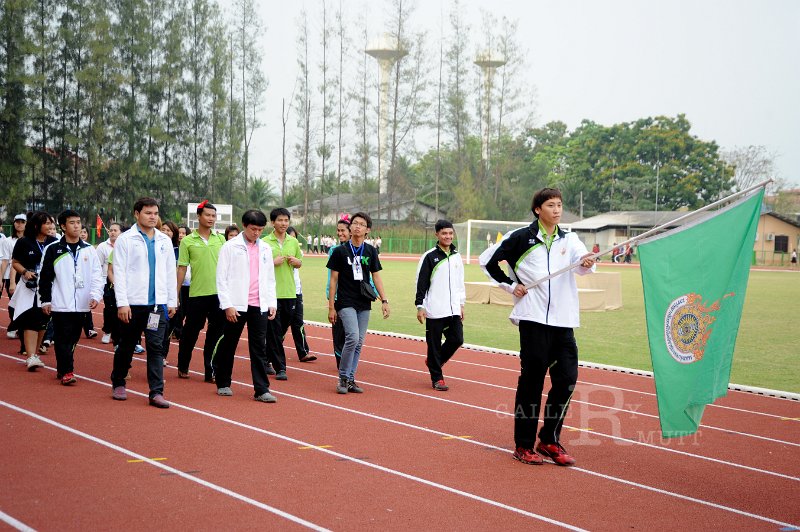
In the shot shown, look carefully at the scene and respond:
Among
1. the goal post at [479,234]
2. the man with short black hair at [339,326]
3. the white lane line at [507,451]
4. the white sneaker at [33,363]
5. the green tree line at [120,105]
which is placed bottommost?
the white lane line at [507,451]

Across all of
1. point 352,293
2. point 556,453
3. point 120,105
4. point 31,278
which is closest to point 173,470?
point 556,453

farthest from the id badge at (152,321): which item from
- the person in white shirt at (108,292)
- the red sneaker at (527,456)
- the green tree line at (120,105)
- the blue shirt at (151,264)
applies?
the green tree line at (120,105)

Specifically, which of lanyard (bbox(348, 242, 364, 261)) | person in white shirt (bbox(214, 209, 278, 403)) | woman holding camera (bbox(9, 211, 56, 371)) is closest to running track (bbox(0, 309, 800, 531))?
person in white shirt (bbox(214, 209, 278, 403))

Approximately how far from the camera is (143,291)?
8.32 meters

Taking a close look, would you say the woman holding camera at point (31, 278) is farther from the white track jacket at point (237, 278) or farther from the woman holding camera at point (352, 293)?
the woman holding camera at point (352, 293)

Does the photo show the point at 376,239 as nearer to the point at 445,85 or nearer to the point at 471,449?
the point at 445,85

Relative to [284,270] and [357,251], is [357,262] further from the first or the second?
[284,270]

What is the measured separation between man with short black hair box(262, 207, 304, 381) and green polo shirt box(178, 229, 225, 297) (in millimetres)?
640

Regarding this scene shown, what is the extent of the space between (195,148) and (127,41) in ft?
30.4

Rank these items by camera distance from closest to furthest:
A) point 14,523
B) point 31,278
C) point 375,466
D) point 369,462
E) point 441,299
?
point 14,523 < point 375,466 < point 369,462 < point 441,299 < point 31,278

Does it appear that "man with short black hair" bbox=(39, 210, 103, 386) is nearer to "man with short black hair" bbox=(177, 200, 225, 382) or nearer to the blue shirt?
"man with short black hair" bbox=(177, 200, 225, 382)

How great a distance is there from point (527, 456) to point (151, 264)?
4060mm

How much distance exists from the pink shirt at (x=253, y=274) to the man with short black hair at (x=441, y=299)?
1.91 m

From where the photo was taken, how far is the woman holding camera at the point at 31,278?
1022 cm
